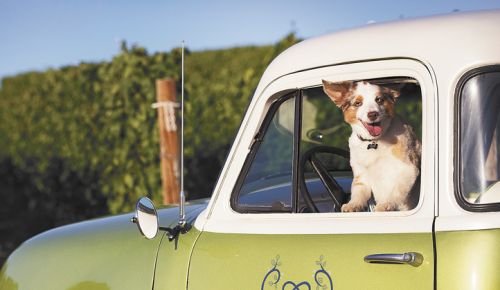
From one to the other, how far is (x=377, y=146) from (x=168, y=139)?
4216 millimetres

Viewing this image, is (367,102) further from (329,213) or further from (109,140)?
(109,140)

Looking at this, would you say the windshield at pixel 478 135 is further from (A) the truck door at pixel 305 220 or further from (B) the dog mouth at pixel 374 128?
(B) the dog mouth at pixel 374 128

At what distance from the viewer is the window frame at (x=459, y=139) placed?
2837 mm

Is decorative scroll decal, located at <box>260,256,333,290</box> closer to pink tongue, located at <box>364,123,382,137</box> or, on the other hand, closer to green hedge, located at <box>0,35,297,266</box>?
pink tongue, located at <box>364,123,382,137</box>

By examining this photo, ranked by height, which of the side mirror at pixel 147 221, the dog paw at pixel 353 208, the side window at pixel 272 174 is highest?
the side window at pixel 272 174

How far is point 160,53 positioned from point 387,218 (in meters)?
6.12

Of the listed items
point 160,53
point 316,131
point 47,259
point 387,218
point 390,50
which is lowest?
point 47,259

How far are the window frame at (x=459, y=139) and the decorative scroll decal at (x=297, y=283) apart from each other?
1.75 ft

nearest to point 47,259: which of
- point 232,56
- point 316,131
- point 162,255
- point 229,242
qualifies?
point 162,255

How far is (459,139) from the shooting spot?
115 inches

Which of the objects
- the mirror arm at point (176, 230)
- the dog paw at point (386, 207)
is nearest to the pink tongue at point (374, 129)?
the dog paw at point (386, 207)

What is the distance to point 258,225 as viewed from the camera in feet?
11.0

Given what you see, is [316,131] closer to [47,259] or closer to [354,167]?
[354,167]

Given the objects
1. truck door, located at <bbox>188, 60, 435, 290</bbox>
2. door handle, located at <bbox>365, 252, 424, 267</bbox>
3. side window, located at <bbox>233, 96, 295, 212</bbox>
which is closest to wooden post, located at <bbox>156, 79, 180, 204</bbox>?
truck door, located at <bbox>188, 60, 435, 290</bbox>
